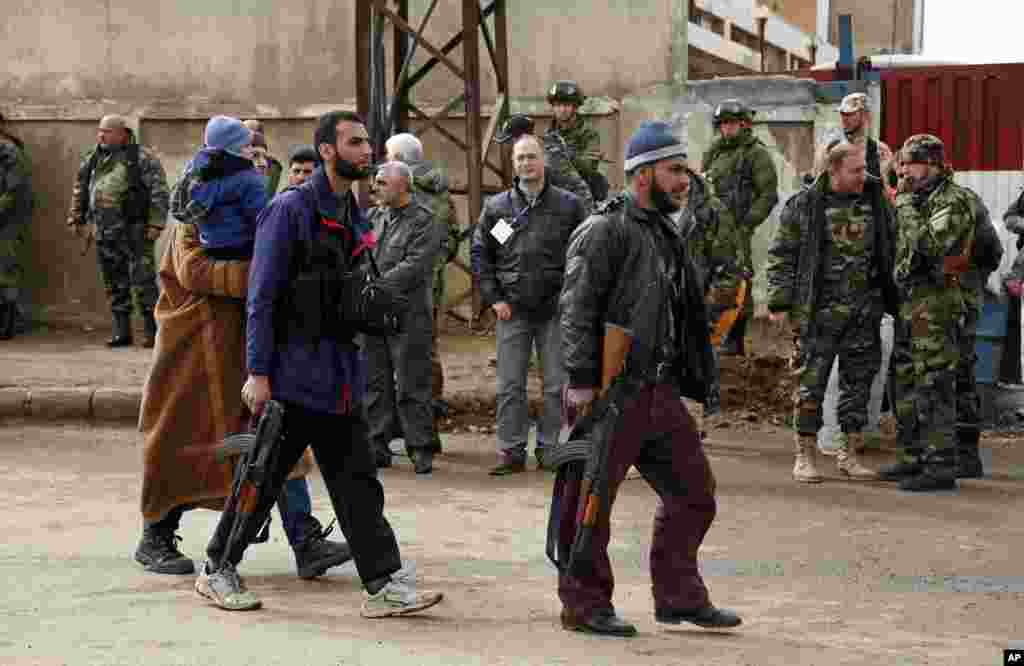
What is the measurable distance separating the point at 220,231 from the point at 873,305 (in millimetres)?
4070

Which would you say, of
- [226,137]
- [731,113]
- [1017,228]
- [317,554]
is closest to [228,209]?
[226,137]

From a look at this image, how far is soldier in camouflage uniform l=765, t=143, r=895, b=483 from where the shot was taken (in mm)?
10203

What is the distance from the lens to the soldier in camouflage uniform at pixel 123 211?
605 inches

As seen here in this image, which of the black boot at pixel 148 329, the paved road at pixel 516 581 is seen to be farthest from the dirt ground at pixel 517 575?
the black boot at pixel 148 329

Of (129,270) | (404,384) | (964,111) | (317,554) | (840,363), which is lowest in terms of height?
(317,554)

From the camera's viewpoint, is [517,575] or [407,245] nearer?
[517,575]

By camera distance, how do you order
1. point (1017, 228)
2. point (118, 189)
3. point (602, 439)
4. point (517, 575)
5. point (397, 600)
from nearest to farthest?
point (602, 439) < point (397, 600) < point (517, 575) < point (1017, 228) < point (118, 189)

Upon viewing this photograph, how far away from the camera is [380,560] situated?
23.5ft

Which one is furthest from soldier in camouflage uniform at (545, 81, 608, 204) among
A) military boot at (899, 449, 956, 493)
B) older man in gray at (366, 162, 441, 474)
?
military boot at (899, 449, 956, 493)

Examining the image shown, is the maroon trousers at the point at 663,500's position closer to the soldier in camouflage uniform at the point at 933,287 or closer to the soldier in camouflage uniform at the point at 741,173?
the soldier in camouflage uniform at the point at 933,287

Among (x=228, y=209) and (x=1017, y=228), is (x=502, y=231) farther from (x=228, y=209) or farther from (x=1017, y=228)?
(x=1017, y=228)

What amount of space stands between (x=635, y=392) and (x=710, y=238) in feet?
16.3

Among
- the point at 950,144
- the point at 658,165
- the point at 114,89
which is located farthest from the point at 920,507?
the point at 114,89

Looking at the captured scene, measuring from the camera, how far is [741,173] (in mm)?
14164
